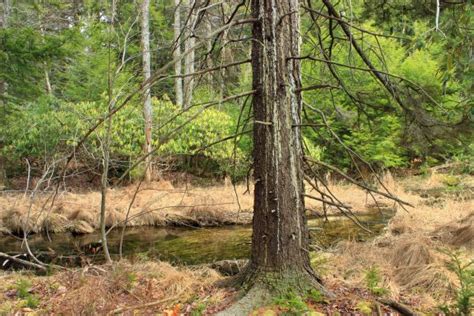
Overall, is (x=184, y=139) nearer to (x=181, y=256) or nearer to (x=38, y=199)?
(x=38, y=199)

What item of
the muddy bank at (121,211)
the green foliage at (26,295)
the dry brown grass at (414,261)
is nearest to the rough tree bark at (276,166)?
the dry brown grass at (414,261)

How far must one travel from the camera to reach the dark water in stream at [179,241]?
326 inches

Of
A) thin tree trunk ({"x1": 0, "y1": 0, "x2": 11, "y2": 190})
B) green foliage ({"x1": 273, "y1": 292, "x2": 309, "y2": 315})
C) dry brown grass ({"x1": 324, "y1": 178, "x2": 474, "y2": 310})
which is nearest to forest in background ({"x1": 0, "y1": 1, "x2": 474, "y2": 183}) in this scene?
thin tree trunk ({"x1": 0, "y1": 0, "x2": 11, "y2": 190})

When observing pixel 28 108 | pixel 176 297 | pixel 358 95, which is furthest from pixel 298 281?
pixel 28 108

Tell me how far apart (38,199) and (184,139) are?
15.2 ft

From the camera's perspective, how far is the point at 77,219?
1116 cm

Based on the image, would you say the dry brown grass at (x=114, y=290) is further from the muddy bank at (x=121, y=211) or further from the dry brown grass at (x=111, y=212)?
the dry brown grass at (x=111, y=212)

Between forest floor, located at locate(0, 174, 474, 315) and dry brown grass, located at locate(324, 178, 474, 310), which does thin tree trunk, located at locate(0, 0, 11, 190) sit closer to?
forest floor, located at locate(0, 174, 474, 315)

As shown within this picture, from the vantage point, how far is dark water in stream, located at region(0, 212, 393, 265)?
326 inches

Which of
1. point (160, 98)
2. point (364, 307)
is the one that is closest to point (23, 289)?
point (364, 307)

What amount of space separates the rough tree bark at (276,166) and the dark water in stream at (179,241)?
4.46m

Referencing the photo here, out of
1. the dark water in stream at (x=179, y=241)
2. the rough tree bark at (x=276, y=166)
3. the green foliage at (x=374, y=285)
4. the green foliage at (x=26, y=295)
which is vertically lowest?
the dark water in stream at (x=179, y=241)

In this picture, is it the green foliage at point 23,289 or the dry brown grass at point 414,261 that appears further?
the green foliage at point 23,289

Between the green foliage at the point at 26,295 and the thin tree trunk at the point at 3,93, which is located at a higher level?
the thin tree trunk at the point at 3,93
